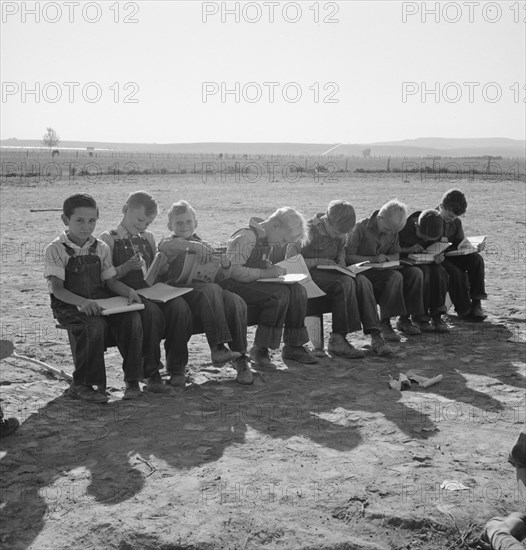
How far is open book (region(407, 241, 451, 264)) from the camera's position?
26.1 feet

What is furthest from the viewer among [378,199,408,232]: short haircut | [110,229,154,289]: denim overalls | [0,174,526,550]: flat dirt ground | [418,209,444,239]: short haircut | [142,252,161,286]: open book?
[418,209,444,239]: short haircut

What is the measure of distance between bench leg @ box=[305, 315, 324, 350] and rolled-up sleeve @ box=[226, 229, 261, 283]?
3.46 feet

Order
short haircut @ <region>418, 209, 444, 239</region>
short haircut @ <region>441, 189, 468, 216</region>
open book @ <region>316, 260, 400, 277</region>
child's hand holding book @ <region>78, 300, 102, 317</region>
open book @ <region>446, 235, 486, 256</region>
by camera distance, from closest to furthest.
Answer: child's hand holding book @ <region>78, 300, 102, 317</region> < open book @ <region>316, 260, 400, 277</region> < short haircut @ <region>418, 209, 444, 239</region> < short haircut @ <region>441, 189, 468, 216</region> < open book @ <region>446, 235, 486, 256</region>

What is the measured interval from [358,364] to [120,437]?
103 inches

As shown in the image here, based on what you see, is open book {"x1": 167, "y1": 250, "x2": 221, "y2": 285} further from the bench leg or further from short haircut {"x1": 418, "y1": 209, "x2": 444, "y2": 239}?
short haircut {"x1": 418, "y1": 209, "x2": 444, "y2": 239}

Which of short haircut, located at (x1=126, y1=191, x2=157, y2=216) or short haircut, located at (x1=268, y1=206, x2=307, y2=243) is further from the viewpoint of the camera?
short haircut, located at (x1=268, y1=206, x2=307, y2=243)

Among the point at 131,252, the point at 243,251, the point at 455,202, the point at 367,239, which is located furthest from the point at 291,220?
the point at 455,202

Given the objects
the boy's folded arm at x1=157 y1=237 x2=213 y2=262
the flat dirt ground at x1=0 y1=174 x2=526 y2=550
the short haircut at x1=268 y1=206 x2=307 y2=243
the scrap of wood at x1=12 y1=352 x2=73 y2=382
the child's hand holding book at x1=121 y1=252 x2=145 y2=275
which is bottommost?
the flat dirt ground at x1=0 y1=174 x2=526 y2=550

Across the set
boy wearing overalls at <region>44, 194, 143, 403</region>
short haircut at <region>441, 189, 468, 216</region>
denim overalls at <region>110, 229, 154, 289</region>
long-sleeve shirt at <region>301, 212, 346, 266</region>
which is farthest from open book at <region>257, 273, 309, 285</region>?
short haircut at <region>441, 189, 468, 216</region>

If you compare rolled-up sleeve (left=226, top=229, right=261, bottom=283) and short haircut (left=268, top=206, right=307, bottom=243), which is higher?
short haircut (left=268, top=206, right=307, bottom=243)

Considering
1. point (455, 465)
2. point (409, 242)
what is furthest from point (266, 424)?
point (409, 242)

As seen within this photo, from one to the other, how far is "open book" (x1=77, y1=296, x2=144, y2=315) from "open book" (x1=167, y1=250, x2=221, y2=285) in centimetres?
57

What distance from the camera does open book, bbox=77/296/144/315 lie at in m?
5.53

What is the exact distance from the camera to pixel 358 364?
6.87 metres
